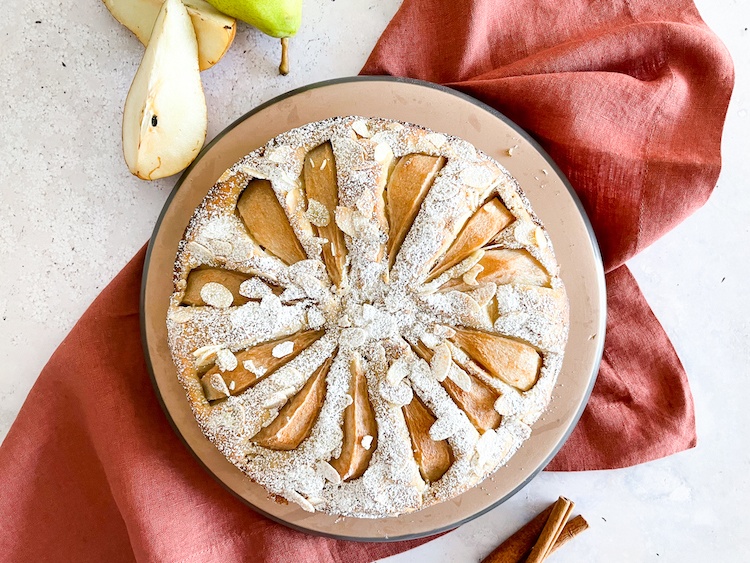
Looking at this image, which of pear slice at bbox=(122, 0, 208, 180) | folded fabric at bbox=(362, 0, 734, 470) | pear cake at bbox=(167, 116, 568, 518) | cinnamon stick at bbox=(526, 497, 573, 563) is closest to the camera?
pear cake at bbox=(167, 116, 568, 518)

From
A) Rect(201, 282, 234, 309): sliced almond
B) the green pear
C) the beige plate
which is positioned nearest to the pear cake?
Rect(201, 282, 234, 309): sliced almond

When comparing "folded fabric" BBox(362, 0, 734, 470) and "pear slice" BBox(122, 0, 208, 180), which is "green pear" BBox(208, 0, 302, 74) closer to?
"pear slice" BBox(122, 0, 208, 180)

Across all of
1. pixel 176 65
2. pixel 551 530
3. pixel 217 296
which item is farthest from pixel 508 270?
pixel 176 65

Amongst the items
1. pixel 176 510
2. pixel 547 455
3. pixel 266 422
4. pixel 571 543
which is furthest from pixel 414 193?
pixel 571 543

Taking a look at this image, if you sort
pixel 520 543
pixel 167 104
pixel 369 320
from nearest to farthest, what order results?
pixel 369 320 → pixel 167 104 → pixel 520 543

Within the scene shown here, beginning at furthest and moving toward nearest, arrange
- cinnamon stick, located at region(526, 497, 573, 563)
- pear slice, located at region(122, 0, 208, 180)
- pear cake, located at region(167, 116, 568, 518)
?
cinnamon stick, located at region(526, 497, 573, 563) → pear slice, located at region(122, 0, 208, 180) → pear cake, located at region(167, 116, 568, 518)

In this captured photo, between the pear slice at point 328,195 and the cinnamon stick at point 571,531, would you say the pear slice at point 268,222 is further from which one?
the cinnamon stick at point 571,531

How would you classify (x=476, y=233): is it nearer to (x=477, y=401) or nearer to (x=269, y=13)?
(x=477, y=401)

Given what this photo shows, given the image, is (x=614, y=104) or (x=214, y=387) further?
(x=614, y=104)

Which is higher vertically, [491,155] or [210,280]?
[491,155]
